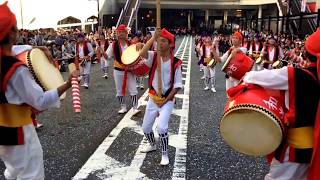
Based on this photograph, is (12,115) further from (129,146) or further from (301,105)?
(129,146)

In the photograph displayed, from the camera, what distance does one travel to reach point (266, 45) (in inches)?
551

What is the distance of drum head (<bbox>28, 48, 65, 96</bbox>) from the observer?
3.74 meters

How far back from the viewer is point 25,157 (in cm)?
346

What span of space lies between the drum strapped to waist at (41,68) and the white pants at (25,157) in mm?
438

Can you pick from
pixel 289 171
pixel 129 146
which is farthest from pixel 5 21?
pixel 129 146

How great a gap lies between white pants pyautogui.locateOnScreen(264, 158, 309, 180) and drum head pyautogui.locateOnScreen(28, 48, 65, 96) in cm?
205

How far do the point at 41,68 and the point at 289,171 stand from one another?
2.31 m

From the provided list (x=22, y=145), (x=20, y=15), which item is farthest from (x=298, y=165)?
(x=20, y=15)

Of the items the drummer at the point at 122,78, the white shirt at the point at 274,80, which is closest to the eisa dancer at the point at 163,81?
the white shirt at the point at 274,80

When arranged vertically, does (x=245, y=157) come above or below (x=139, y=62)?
below

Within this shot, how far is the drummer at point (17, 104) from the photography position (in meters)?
3.27

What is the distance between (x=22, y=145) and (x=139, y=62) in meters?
4.24

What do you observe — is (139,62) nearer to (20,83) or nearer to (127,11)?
(20,83)

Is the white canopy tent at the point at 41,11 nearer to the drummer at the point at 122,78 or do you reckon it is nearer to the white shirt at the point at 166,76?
the drummer at the point at 122,78
